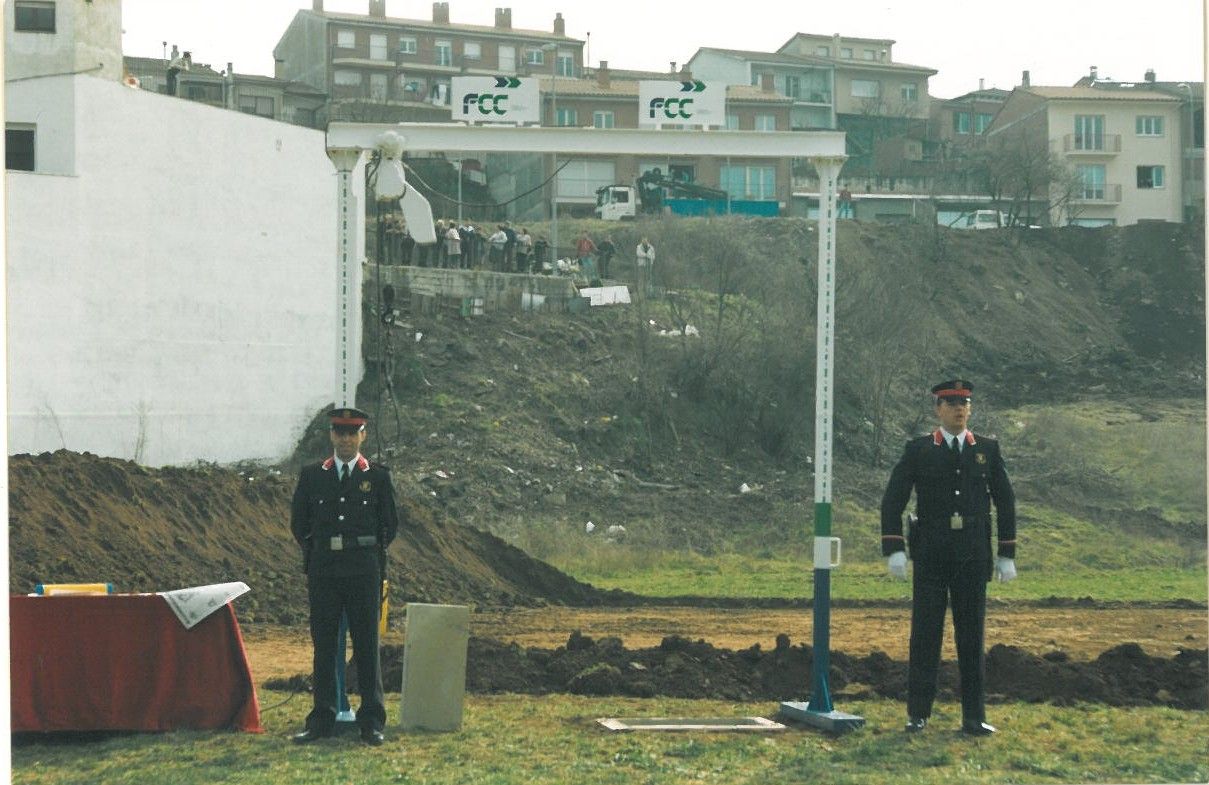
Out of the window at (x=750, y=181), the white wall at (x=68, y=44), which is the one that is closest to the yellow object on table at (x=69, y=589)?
the white wall at (x=68, y=44)

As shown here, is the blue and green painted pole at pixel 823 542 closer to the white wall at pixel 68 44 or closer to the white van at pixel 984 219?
the white wall at pixel 68 44

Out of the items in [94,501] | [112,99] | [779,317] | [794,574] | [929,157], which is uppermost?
[929,157]

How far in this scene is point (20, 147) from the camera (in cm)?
3325

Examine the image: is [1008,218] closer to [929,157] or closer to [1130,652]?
[929,157]

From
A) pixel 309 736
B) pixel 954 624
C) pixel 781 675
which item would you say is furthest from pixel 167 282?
pixel 954 624

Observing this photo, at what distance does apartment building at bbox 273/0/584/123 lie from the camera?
8750 centimetres

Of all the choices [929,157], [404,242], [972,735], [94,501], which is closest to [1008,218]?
[929,157]

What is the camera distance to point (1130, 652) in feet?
47.4

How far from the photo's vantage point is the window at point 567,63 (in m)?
94.1

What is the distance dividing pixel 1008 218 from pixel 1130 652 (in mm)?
54003

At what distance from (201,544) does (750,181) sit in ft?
177

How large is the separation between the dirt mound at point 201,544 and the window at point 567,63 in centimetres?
6970

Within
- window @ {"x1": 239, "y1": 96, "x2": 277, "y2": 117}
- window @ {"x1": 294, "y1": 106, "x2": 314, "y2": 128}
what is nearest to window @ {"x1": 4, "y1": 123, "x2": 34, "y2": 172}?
window @ {"x1": 294, "y1": 106, "x2": 314, "y2": 128}

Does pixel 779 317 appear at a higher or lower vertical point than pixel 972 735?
higher
